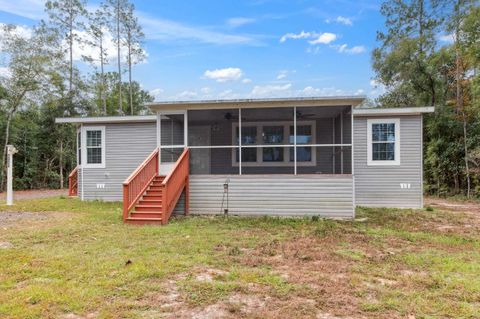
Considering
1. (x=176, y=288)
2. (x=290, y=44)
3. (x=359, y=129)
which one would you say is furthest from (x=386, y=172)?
(x=290, y=44)

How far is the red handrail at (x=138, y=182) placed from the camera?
7.04 metres

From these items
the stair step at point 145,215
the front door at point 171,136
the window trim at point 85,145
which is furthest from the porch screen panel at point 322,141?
the window trim at point 85,145

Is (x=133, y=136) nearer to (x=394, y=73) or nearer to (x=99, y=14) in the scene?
(x=99, y=14)

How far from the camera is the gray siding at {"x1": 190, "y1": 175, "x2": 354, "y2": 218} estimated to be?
7.79 meters

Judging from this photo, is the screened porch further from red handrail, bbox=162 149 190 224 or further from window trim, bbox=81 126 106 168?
window trim, bbox=81 126 106 168

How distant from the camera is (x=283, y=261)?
439 cm

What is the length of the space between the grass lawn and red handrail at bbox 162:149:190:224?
634mm

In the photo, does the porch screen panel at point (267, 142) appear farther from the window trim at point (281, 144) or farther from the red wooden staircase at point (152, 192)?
the red wooden staircase at point (152, 192)

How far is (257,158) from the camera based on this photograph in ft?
34.2

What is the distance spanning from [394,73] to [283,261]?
15.3 m

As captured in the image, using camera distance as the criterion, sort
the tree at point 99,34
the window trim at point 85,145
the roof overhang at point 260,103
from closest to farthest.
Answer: the roof overhang at point 260,103 < the window trim at point 85,145 < the tree at point 99,34

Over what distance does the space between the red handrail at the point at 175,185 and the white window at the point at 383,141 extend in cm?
561

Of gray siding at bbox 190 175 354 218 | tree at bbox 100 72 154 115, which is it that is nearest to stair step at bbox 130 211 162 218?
gray siding at bbox 190 175 354 218

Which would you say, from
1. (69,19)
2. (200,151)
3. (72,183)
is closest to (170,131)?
(200,151)
